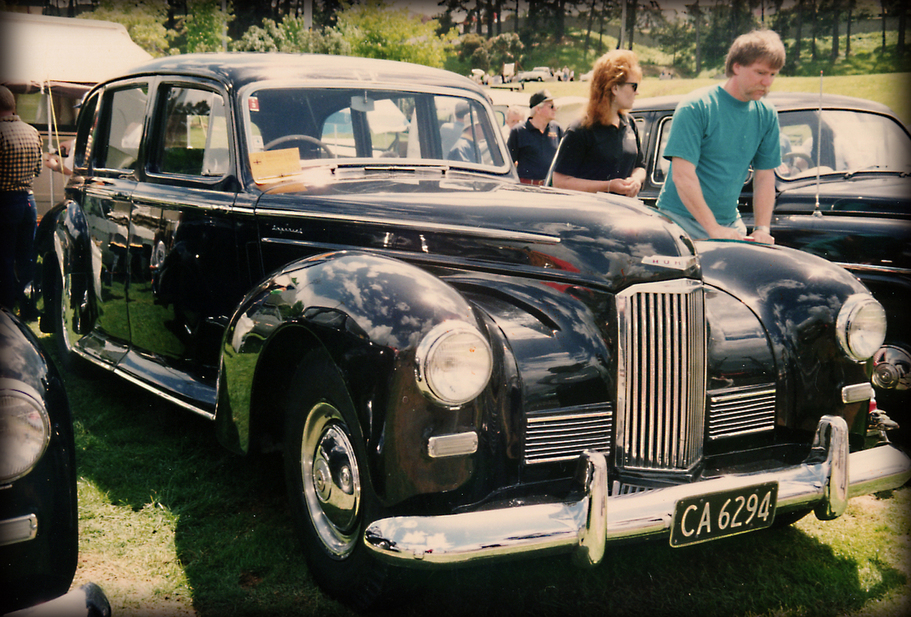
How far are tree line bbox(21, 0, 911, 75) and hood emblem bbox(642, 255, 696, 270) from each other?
2261cm

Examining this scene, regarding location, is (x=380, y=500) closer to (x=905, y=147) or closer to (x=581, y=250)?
(x=581, y=250)

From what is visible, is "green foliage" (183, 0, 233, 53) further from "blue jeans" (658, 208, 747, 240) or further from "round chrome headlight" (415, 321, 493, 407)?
"round chrome headlight" (415, 321, 493, 407)

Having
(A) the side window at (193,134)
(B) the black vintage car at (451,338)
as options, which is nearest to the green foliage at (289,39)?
(A) the side window at (193,134)

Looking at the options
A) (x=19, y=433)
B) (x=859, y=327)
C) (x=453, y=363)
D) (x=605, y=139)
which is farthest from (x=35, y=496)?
(x=605, y=139)

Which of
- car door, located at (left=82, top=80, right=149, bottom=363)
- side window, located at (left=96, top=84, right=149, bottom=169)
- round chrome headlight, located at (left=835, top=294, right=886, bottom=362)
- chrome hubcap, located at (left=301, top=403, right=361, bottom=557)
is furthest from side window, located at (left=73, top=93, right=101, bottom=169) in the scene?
round chrome headlight, located at (left=835, top=294, right=886, bottom=362)

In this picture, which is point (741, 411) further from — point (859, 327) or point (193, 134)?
point (193, 134)

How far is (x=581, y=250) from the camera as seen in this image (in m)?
2.44

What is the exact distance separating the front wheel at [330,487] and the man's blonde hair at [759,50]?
2.43 meters

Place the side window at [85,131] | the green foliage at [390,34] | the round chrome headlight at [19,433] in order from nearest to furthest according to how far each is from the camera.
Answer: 1. the round chrome headlight at [19,433]
2. the side window at [85,131]
3. the green foliage at [390,34]

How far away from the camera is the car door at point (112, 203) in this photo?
12.5ft

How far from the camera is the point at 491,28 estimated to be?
2722 cm

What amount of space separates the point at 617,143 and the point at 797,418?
2254mm

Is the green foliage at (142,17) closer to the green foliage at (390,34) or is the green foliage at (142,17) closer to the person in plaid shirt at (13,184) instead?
the green foliage at (390,34)

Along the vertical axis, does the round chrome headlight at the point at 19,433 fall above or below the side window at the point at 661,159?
below
